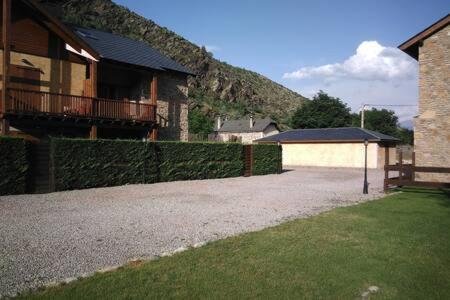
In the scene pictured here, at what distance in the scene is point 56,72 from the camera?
20.4 meters

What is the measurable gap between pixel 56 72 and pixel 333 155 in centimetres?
2554

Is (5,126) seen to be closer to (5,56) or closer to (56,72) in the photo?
(5,56)

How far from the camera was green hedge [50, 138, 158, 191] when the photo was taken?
14.2 meters

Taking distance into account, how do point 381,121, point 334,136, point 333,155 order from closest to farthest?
point 333,155
point 334,136
point 381,121

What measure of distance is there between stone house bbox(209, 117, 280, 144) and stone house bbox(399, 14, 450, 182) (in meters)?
46.3

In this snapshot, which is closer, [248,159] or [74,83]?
[74,83]

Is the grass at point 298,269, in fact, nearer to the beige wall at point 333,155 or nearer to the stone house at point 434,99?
the stone house at point 434,99

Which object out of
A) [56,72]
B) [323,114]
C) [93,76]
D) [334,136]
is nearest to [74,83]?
[56,72]

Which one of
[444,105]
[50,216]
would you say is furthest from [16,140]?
[444,105]

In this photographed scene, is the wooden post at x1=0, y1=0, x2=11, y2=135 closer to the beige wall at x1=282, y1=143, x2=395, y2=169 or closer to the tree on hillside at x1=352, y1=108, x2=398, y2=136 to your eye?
the beige wall at x1=282, y1=143, x2=395, y2=169

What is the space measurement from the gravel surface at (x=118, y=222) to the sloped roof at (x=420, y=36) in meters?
8.63

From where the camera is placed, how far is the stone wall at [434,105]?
56.6ft

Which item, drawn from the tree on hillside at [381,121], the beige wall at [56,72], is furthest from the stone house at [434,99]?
the tree on hillside at [381,121]

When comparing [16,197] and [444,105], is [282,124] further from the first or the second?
[16,197]
